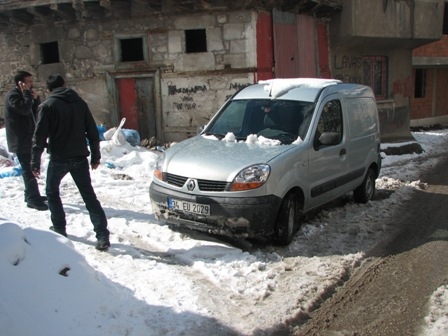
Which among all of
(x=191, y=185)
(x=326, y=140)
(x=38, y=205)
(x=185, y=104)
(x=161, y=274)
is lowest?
(x=161, y=274)

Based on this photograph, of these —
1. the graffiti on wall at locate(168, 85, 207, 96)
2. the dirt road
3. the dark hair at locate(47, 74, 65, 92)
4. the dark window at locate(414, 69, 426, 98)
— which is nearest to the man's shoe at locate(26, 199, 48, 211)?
the dark hair at locate(47, 74, 65, 92)

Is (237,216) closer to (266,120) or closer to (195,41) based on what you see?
(266,120)

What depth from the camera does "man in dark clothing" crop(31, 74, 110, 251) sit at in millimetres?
4719

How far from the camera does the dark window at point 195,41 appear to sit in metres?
11.7

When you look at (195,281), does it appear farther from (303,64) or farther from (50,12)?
(50,12)

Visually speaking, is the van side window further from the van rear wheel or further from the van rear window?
the van rear wheel

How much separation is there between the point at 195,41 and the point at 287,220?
26.0 ft

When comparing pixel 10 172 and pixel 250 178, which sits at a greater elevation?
pixel 250 178

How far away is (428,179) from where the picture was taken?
980 cm

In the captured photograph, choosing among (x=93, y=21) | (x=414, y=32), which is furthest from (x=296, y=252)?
(x=414, y=32)

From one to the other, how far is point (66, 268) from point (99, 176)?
537 centimetres

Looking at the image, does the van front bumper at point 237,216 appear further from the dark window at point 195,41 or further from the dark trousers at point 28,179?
the dark window at point 195,41

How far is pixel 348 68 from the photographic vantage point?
1462 centimetres

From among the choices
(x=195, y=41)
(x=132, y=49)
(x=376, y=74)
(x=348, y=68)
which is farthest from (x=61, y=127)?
(x=376, y=74)
